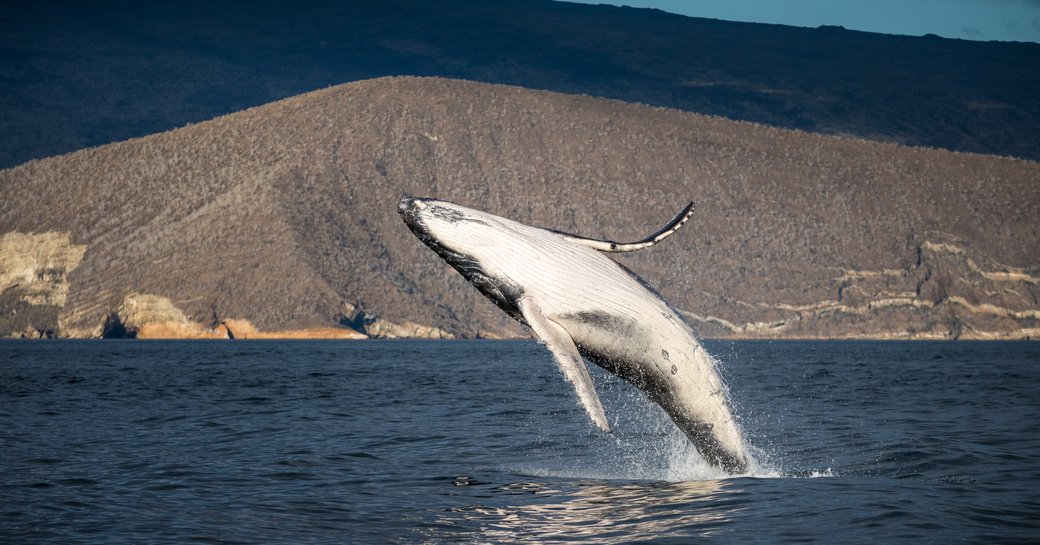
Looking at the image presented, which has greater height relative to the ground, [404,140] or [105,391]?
[404,140]

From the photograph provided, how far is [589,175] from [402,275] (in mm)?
27413

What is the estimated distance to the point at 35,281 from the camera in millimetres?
114000

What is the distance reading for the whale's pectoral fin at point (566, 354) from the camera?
38.8ft

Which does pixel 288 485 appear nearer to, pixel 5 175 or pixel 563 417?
pixel 563 417

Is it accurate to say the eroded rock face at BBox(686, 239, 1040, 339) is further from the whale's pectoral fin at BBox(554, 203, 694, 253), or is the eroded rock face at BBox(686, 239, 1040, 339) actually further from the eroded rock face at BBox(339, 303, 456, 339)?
the whale's pectoral fin at BBox(554, 203, 694, 253)

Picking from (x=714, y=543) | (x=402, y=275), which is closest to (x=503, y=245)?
(x=714, y=543)

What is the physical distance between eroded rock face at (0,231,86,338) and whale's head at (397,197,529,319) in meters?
108

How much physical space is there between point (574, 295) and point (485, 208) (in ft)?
353

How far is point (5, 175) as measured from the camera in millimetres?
132750

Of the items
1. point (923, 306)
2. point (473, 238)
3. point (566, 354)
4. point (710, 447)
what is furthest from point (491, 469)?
point (923, 306)

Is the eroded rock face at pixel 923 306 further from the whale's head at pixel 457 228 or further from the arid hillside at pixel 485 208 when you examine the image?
the whale's head at pixel 457 228

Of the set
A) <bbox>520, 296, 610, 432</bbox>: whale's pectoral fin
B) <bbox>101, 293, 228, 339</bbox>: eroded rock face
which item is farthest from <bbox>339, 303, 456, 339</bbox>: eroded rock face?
<bbox>520, 296, 610, 432</bbox>: whale's pectoral fin

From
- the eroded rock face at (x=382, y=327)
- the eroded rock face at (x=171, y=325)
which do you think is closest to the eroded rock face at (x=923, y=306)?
the eroded rock face at (x=382, y=327)

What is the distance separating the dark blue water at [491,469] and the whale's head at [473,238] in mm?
2665
